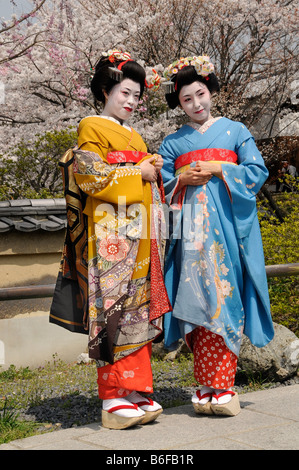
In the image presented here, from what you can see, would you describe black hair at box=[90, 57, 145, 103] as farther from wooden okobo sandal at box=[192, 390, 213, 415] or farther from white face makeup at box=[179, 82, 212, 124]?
wooden okobo sandal at box=[192, 390, 213, 415]

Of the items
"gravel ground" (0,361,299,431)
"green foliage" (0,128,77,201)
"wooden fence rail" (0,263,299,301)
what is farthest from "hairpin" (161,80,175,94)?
"green foliage" (0,128,77,201)

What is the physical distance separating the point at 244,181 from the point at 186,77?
0.77 meters

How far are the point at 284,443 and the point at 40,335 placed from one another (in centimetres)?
441

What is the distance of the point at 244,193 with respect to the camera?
3.55 m

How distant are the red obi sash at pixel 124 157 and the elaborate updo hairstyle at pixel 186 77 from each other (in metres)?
0.63

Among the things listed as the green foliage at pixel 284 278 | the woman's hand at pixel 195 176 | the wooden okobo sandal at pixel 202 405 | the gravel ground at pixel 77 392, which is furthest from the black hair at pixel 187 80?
the green foliage at pixel 284 278

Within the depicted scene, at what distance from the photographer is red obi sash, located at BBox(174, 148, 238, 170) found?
11.7ft

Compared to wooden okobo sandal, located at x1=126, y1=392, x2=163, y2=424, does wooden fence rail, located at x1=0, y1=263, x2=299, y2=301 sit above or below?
above

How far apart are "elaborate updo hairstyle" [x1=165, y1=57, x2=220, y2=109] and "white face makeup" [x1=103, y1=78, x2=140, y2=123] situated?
323mm

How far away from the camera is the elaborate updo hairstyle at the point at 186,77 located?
3688 mm

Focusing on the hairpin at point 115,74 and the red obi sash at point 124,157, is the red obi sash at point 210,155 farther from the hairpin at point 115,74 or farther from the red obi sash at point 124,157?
the hairpin at point 115,74

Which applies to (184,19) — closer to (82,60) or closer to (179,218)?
(82,60)

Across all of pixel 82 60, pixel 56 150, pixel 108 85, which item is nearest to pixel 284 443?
pixel 108 85

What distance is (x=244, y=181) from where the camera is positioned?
356cm
